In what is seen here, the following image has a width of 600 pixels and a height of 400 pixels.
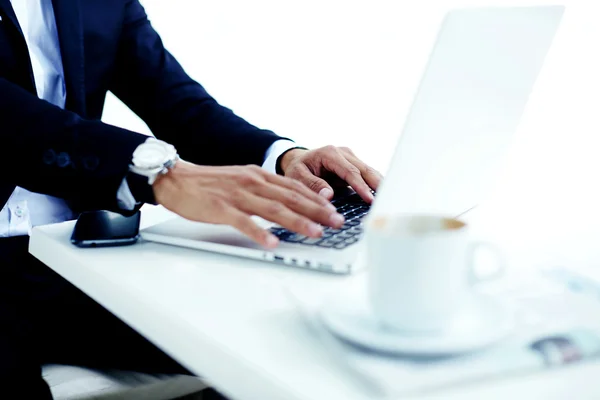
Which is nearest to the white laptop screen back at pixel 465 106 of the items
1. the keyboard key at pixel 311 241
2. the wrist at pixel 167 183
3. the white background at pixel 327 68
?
the keyboard key at pixel 311 241

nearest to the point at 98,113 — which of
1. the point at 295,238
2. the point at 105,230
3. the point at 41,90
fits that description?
the point at 41,90

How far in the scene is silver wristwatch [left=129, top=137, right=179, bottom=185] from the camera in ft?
2.82

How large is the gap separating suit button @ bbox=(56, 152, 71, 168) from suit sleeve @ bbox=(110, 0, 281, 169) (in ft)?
1.46

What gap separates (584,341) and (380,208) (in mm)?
247

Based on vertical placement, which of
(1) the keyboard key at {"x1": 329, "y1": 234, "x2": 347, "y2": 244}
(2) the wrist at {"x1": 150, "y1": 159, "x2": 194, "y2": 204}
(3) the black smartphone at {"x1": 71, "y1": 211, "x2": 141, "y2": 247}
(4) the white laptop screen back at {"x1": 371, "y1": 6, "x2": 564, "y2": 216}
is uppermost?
(4) the white laptop screen back at {"x1": 371, "y1": 6, "x2": 564, "y2": 216}

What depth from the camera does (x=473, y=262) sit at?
564mm

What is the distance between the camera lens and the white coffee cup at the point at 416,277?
0.50m

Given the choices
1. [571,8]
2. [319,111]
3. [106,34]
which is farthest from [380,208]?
[319,111]

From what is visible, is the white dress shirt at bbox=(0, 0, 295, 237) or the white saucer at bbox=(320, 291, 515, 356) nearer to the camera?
the white saucer at bbox=(320, 291, 515, 356)

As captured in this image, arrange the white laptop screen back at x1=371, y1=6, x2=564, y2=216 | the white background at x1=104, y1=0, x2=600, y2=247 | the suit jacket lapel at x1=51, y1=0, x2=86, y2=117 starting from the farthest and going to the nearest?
the white background at x1=104, y1=0, x2=600, y2=247, the suit jacket lapel at x1=51, y1=0, x2=86, y2=117, the white laptop screen back at x1=371, y1=6, x2=564, y2=216

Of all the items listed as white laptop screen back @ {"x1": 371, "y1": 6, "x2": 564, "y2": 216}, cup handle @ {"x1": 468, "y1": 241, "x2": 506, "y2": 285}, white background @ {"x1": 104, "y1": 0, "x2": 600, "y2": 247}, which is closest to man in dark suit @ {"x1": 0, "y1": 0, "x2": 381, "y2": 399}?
white laptop screen back @ {"x1": 371, "y1": 6, "x2": 564, "y2": 216}

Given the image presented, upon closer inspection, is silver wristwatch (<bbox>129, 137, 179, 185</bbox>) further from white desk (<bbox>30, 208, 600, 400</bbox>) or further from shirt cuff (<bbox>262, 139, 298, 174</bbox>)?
shirt cuff (<bbox>262, 139, 298, 174</bbox>)

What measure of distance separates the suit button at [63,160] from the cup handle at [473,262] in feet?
1.88

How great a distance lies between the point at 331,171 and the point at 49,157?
44cm
